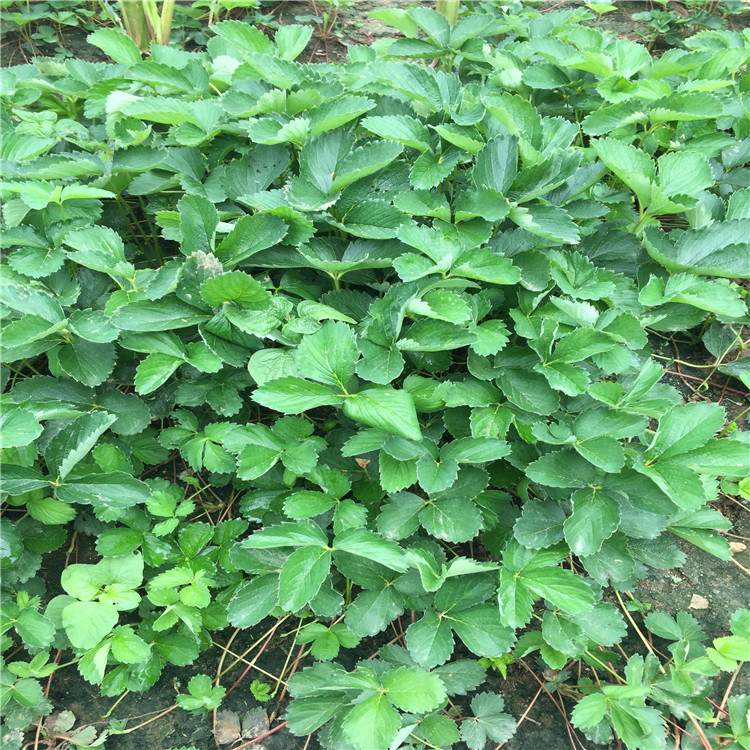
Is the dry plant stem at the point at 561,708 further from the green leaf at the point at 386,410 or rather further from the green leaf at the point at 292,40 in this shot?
the green leaf at the point at 292,40

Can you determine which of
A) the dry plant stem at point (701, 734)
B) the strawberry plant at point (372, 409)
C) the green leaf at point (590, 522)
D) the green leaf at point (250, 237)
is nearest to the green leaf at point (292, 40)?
the strawberry plant at point (372, 409)

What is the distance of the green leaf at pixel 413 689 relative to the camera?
110 cm

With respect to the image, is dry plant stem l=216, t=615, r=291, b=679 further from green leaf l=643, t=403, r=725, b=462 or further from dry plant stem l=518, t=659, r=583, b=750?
green leaf l=643, t=403, r=725, b=462

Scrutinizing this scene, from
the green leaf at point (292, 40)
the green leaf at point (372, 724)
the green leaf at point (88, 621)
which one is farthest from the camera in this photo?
the green leaf at point (292, 40)

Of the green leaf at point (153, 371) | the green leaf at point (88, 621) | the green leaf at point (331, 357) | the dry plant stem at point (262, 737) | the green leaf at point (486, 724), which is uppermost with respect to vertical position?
the green leaf at point (331, 357)

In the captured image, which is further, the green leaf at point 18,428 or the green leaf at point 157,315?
the green leaf at point 157,315

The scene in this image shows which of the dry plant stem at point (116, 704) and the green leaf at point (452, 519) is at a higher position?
the green leaf at point (452, 519)

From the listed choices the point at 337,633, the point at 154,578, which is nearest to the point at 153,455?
the point at 154,578

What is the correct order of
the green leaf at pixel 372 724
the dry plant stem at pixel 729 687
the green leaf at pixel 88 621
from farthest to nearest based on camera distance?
the dry plant stem at pixel 729 687 → the green leaf at pixel 88 621 → the green leaf at pixel 372 724

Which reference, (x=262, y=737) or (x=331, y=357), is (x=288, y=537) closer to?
(x=331, y=357)

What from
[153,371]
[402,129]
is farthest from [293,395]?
[402,129]

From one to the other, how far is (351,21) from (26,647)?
3558 millimetres

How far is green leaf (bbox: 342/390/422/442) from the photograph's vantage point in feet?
3.68

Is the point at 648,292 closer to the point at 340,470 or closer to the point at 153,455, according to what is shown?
the point at 340,470
